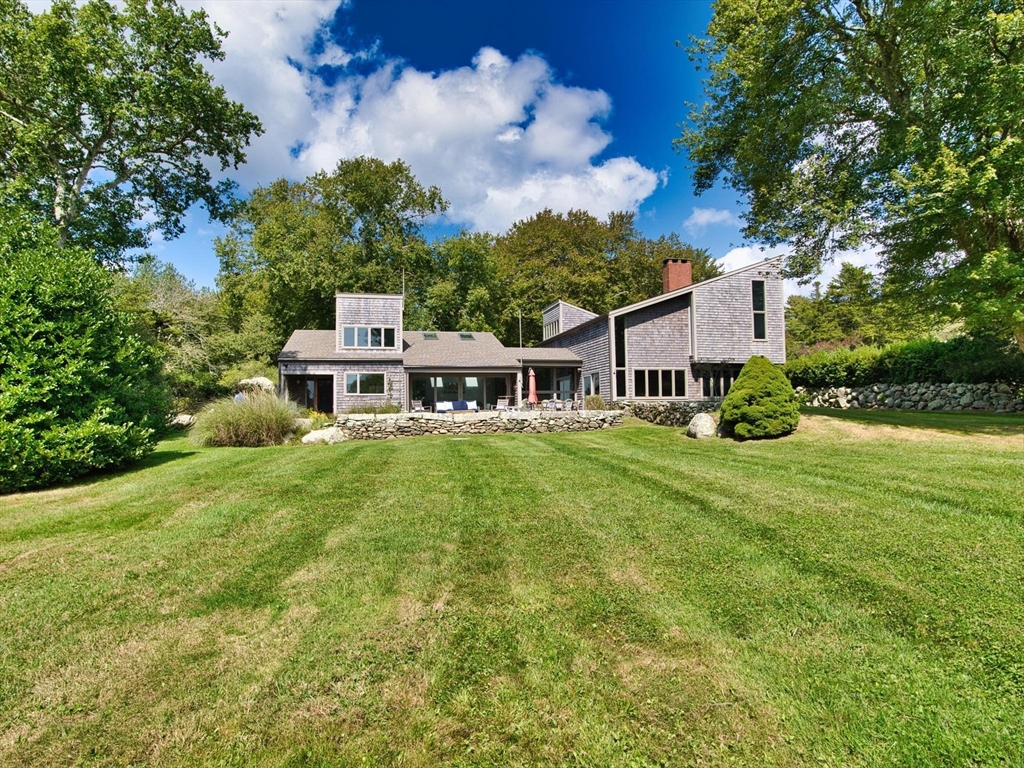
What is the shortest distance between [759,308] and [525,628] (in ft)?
73.0

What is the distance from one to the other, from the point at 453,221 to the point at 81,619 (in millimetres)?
33874

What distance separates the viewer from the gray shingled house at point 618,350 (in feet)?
67.7

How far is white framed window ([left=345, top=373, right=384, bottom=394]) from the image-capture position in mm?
20812

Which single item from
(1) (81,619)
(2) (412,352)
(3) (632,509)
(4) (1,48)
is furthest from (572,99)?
(1) (81,619)

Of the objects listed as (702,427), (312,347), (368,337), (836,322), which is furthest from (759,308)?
(312,347)

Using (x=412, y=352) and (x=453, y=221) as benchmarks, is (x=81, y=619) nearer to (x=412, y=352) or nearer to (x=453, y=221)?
(x=412, y=352)

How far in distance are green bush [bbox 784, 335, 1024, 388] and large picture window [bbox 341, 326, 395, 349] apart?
1920cm

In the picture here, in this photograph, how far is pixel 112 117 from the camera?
47.6 feet

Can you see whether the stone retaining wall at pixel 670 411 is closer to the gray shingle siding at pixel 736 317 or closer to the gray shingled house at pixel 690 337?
the gray shingled house at pixel 690 337

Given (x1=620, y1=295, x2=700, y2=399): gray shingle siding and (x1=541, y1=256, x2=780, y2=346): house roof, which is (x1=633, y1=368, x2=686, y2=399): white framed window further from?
(x1=541, y1=256, x2=780, y2=346): house roof

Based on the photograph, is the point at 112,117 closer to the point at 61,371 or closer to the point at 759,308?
the point at 61,371

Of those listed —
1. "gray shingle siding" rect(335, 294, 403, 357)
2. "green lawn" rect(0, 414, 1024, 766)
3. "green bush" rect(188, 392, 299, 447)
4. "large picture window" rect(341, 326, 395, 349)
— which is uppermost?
"gray shingle siding" rect(335, 294, 403, 357)

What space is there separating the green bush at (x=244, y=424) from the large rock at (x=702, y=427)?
10638 mm

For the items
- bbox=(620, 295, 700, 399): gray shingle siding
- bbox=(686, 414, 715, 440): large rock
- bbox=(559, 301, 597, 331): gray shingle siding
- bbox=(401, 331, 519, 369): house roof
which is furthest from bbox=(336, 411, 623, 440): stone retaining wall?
bbox=(559, 301, 597, 331): gray shingle siding
